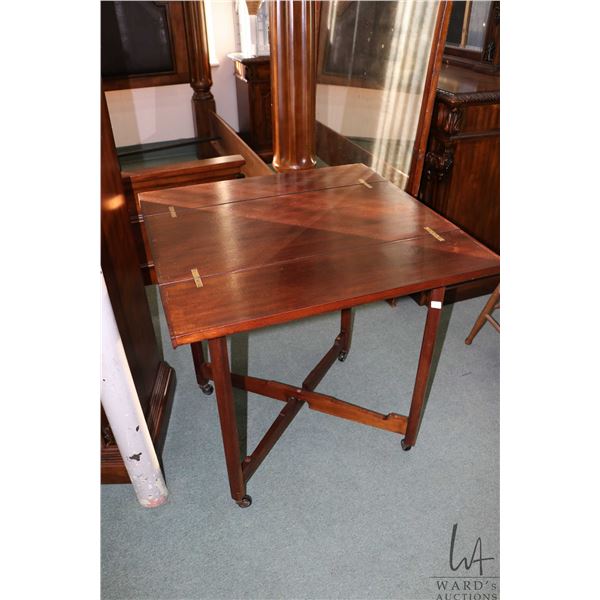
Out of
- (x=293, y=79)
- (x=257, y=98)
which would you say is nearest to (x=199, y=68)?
(x=257, y=98)

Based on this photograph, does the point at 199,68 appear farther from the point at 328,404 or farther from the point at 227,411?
the point at 227,411

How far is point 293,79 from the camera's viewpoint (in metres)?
2.13

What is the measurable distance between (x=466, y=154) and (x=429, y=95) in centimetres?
41

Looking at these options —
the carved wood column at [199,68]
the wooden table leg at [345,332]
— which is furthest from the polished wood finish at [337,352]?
the carved wood column at [199,68]

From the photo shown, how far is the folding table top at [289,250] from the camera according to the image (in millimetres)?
1379

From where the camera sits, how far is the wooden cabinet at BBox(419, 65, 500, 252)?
8.30ft

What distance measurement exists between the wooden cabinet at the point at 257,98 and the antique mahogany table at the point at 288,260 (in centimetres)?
241

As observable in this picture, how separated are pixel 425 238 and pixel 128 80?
3.54 metres

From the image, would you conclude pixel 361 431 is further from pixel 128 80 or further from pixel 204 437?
pixel 128 80

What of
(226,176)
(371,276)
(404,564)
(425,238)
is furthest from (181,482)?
(226,176)

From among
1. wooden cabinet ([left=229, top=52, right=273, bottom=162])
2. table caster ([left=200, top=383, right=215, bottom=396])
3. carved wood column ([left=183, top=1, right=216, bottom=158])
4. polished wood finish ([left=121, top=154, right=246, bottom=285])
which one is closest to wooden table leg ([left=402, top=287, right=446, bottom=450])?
table caster ([left=200, top=383, right=215, bottom=396])

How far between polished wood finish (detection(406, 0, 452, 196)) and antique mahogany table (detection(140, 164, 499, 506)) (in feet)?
1.76

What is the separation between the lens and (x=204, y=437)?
2.20 m

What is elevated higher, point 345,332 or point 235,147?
point 235,147
